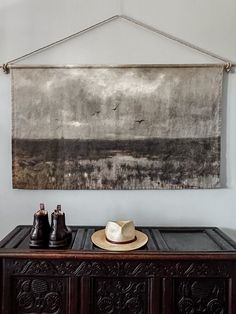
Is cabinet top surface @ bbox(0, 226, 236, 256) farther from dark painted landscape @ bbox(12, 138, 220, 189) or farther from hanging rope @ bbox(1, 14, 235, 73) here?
hanging rope @ bbox(1, 14, 235, 73)

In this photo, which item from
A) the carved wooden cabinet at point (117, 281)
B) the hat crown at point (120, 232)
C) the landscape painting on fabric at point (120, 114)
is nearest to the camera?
the carved wooden cabinet at point (117, 281)

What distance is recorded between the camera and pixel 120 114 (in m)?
2.06

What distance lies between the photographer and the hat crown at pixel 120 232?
5.53 feet

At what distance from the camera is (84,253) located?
158 cm

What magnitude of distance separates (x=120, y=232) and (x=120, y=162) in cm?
53

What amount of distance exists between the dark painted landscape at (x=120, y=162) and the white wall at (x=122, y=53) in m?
0.09

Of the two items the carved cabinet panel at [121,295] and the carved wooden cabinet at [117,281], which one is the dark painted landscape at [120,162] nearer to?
the carved wooden cabinet at [117,281]

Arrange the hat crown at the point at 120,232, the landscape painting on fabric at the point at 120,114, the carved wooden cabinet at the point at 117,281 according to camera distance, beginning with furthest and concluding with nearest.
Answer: the landscape painting on fabric at the point at 120,114
the hat crown at the point at 120,232
the carved wooden cabinet at the point at 117,281

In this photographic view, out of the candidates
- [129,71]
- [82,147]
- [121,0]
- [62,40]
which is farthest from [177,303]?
[121,0]

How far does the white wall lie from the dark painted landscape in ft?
0.29

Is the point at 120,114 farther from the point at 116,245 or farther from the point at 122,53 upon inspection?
the point at 116,245

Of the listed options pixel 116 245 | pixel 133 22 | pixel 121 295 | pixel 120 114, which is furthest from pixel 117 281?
pixel 133 22

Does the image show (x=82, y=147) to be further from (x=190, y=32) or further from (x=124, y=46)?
(x=190, y=32)

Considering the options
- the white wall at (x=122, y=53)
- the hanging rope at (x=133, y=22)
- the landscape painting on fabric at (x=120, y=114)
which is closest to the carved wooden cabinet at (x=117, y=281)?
the white wall at (x=122, y=53)
